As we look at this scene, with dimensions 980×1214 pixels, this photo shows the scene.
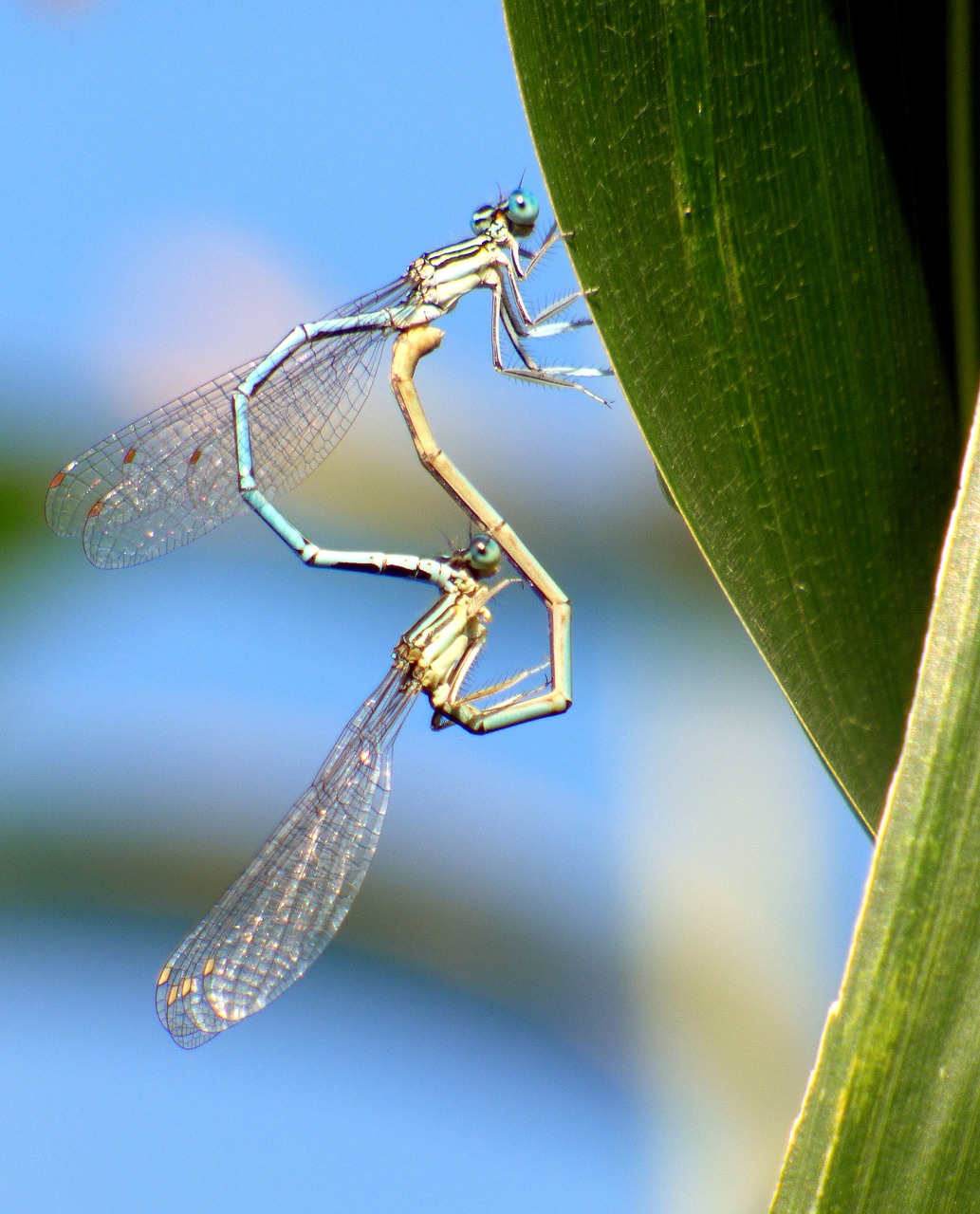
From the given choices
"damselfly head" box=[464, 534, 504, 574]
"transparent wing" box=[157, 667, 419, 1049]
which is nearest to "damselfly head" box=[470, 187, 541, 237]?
"damselfly head" box=[464, 534, 504, 574]

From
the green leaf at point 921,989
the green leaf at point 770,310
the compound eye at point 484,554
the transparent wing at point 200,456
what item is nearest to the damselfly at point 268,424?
the transparent wing at point 200,456

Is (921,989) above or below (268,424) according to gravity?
below

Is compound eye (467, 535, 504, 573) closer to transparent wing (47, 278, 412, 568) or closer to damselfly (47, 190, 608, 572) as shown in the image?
damselfly (47, 190, 608, 572)

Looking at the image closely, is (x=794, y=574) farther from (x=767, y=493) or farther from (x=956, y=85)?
(x=956, y=85)

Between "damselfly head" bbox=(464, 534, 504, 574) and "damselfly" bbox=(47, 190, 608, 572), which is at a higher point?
"damselfly" bbox=(47, 190, 608, 572)

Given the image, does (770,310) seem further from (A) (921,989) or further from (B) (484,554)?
(B) (484,554)

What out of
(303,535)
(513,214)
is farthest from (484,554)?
(513,214)

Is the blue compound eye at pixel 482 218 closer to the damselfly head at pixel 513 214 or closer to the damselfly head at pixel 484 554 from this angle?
the damselfly head at pixel 513 214
